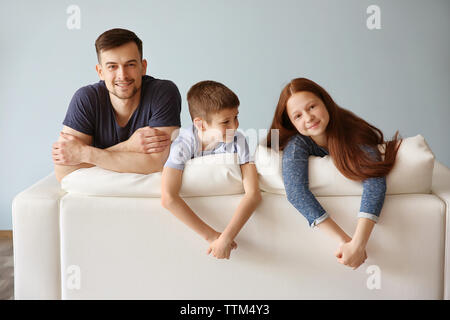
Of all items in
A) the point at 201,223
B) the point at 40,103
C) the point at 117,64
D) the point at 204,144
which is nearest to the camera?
the point at 201,223

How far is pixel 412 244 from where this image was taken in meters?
1.48

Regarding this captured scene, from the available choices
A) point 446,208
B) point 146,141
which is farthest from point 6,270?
point 446,208

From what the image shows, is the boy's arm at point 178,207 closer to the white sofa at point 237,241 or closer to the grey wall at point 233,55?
the white sofa at point 237,241

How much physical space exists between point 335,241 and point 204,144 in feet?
1.76

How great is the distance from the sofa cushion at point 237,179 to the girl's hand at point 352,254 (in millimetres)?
Result: 168

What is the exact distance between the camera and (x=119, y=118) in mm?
1872

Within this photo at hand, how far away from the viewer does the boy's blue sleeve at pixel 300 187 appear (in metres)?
1.43

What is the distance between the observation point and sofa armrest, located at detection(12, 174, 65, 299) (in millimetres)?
1492

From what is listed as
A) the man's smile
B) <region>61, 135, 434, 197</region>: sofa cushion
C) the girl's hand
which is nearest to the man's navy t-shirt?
the man's smile

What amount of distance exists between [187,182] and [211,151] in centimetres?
17

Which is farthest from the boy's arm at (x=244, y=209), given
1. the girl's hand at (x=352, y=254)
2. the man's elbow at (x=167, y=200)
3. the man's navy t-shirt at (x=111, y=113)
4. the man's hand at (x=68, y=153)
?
the man's hand at (x=68, y=153)

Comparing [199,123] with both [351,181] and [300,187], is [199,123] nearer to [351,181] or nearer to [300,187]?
[300,187]
